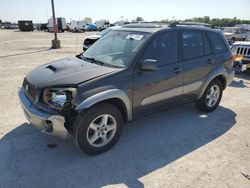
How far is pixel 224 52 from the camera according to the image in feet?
17.6

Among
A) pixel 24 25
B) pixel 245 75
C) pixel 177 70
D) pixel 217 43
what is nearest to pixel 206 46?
pixel 217 43

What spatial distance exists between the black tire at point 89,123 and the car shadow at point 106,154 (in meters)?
0.12

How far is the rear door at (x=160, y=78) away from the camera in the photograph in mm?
3912

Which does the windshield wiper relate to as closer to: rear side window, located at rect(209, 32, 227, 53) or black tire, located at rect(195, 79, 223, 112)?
black tire, located at rect(195, 79, 223, 112)

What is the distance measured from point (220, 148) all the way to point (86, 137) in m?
2.12

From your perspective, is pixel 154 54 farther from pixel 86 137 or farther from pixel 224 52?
pixel 224 52

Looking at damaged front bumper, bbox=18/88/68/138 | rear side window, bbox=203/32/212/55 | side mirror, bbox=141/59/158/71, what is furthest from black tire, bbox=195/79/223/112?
damaged front bumper, bbox=18/88/68/138

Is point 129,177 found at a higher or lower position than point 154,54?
lower

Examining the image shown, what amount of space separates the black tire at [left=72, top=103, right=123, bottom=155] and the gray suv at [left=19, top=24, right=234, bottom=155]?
13 millimetres

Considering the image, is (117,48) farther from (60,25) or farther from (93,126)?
(60,25)

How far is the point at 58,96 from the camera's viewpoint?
3.36 meters

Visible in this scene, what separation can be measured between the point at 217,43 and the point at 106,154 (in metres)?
3.35

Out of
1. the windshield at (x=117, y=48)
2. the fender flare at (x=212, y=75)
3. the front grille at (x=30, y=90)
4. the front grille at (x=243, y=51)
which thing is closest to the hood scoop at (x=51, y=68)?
the front grille at (x=30, y=90)

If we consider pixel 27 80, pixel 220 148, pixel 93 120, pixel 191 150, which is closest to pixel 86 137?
pixel 93 120
